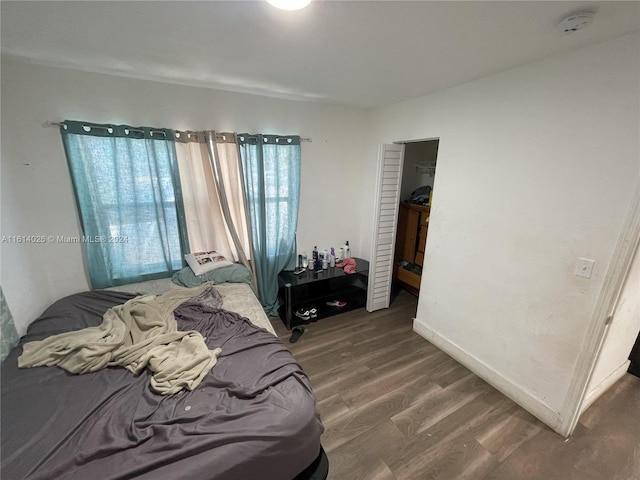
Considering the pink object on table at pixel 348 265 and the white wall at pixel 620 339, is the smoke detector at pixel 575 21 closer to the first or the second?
the white wall at pixel 620 339

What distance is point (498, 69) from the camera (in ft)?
5.64

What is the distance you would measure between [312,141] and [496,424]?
284 cm

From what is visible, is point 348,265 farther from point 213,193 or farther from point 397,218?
point 213,193

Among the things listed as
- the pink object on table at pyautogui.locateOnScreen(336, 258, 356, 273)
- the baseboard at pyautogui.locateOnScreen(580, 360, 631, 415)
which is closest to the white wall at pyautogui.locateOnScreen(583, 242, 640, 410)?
the baseboard at pyautogui.locateOnScreen(580, 360, 631, 415)

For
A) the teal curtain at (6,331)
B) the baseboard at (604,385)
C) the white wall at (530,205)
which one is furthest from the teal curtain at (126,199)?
the baseboard at (604,385)

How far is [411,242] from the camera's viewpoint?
128 inches

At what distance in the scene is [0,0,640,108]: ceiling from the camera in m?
1.12

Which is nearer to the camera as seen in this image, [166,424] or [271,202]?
[166,424]

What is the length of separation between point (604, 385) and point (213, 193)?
3511 mm

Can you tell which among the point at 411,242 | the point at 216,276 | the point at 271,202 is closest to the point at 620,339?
the point at 411,242

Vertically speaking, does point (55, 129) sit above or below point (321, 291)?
above

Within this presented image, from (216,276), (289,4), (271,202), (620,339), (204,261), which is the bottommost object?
(620,339)

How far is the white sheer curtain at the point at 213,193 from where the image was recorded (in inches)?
90.9

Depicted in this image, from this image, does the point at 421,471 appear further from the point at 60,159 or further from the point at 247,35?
the point at 60,159
